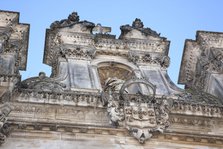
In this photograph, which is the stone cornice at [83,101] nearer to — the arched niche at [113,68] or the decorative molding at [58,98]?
the decorative molding at [58,98]

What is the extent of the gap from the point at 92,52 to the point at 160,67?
282 cm

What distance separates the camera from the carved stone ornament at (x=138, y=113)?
1516 centimetres

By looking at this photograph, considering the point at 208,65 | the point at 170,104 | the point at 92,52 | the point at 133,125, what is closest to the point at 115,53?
the point at 92,52

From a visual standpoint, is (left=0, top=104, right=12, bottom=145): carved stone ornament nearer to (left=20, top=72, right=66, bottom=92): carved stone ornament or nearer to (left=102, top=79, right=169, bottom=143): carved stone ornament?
(left=20, top=72, right=66, bottom=92): carved stone ornament

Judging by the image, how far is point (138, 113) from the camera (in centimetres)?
1572

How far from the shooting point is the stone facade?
1484 cm

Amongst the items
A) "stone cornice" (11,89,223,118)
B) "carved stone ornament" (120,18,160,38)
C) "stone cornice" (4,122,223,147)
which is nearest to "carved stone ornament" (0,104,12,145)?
"stone cornice" (4,122,223,147)

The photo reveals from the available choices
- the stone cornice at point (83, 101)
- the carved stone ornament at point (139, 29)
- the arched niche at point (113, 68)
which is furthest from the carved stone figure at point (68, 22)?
the stone cornice at point (83, 101)

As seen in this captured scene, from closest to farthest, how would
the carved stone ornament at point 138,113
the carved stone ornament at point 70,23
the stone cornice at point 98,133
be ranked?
the stone cornice at point 98,133 → the carved stone ornament at point 138,113 → the carved stone ornament at point 70,23

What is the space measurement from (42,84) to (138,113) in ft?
13.8

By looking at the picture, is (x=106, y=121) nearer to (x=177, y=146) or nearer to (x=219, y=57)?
(x=177, y=146)

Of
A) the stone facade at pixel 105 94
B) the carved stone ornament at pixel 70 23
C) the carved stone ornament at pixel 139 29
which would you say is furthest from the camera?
the carved stone ornament at pixel 139 29

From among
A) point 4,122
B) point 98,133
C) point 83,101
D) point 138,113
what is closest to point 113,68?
point 83,101

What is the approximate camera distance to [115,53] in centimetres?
2398
